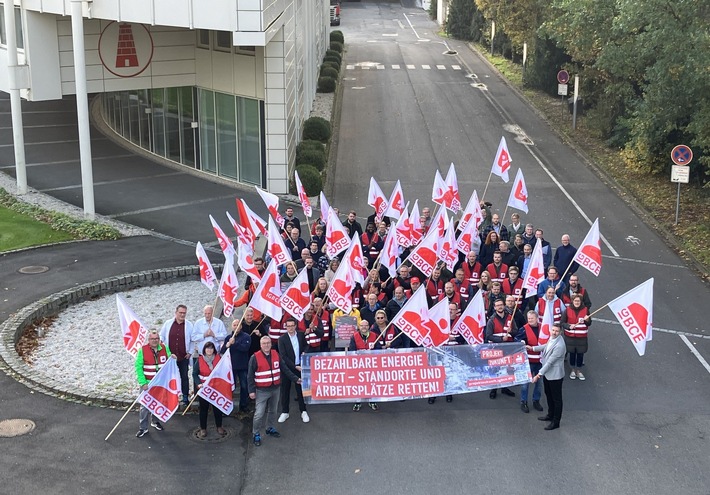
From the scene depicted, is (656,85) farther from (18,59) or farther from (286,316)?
(18,59)

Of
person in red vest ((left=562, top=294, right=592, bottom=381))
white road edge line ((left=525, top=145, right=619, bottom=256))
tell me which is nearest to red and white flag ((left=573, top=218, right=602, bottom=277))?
person in red vest ((left=562, top=294, right=592, bottom=381))

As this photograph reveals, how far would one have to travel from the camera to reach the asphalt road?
12.9 metres

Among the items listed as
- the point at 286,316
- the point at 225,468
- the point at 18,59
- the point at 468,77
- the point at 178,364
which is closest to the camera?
the point at 225,468

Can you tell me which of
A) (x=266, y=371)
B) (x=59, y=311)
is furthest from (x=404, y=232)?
(x=59, y=311)

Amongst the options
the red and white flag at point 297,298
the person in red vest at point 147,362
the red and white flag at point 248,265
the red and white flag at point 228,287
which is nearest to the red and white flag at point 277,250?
the red and white flag at point 248,265

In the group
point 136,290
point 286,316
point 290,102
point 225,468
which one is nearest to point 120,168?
point 290,102

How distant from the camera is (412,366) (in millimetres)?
14977

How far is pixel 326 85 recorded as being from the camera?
47.6 metres

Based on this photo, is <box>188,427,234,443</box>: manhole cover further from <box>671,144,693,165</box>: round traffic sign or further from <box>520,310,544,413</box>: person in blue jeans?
<box>671,144,693,165</box>: round traffic sign

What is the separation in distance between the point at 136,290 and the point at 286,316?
663 cm

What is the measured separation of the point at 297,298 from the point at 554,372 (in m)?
4.08

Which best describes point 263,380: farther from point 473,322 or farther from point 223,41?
point 223,41

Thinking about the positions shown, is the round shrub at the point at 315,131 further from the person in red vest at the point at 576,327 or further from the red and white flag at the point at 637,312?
the red and white flag at the point at 637,312

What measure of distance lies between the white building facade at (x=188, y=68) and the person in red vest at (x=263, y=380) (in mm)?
14095
